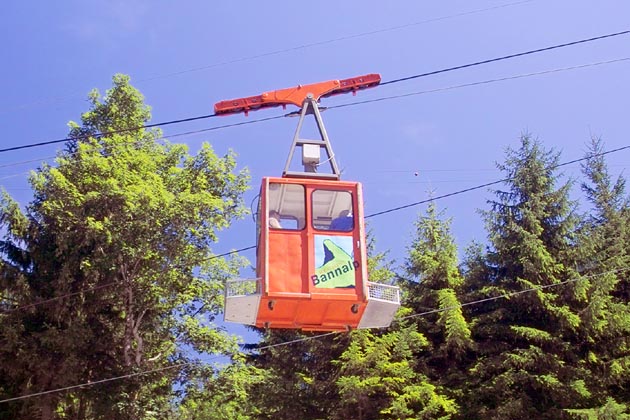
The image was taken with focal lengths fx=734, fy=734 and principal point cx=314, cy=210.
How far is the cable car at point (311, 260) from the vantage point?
8836 millimetres

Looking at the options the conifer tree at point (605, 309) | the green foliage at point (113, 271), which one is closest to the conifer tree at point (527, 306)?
the conifer tree at point (605, 309)

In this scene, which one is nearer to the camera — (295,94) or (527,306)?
(295,94)

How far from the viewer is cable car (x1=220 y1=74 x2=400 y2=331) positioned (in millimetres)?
8836

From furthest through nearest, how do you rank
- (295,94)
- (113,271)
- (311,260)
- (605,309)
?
(113,271), (605,309), (295,94), (311,260)

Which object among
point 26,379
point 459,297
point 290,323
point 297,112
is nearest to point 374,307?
point 290,323

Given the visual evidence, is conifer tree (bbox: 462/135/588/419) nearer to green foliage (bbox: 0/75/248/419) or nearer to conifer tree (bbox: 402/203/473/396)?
Result: conifer tree (bbox: 402/203/473/396)

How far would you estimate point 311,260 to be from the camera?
903 cm

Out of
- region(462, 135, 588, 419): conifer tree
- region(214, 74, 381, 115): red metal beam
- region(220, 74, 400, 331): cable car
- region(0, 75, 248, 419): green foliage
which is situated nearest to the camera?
region(220, 74, 400, 331): cable car

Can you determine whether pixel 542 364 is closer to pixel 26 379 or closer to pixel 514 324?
pixel 514 324

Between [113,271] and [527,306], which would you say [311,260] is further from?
[113,271]

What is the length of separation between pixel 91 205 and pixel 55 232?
1.59 m

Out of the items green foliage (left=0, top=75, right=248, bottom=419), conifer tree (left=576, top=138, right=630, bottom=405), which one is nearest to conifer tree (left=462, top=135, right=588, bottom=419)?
conifer tree (left=576, top=138, right=630, bottom=405)

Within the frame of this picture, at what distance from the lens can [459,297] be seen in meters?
19.6

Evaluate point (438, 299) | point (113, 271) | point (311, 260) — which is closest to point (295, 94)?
point (311, 260)
